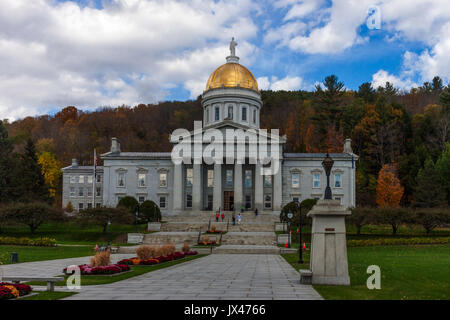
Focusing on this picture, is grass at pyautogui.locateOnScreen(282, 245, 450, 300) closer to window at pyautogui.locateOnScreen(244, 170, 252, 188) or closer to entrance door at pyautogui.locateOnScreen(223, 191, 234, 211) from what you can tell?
entrance door at pyautogui.locateOnScreen(223, 191, 234, 211)

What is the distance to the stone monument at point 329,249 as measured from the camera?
15023 millimetres

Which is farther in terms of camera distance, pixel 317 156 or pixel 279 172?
pixel 317 156

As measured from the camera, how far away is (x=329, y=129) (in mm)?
86250

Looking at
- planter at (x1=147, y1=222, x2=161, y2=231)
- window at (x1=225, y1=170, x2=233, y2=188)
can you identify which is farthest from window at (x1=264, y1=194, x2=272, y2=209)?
planter at (x1=147, y1=222, x2=161, y2=231)

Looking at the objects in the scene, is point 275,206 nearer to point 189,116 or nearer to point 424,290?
point 424,290

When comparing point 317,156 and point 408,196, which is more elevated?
point 317,156

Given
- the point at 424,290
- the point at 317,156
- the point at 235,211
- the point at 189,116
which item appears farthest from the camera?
the point at 189,116

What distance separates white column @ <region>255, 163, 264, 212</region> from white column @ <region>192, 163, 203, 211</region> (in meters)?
7.79

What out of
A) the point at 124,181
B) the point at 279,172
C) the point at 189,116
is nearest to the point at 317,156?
the point at 279,172

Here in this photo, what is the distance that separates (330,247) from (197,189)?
46.6m

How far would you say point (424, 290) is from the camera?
13.7 m

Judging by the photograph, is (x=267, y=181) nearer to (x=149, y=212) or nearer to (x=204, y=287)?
(x=149, y=212)
